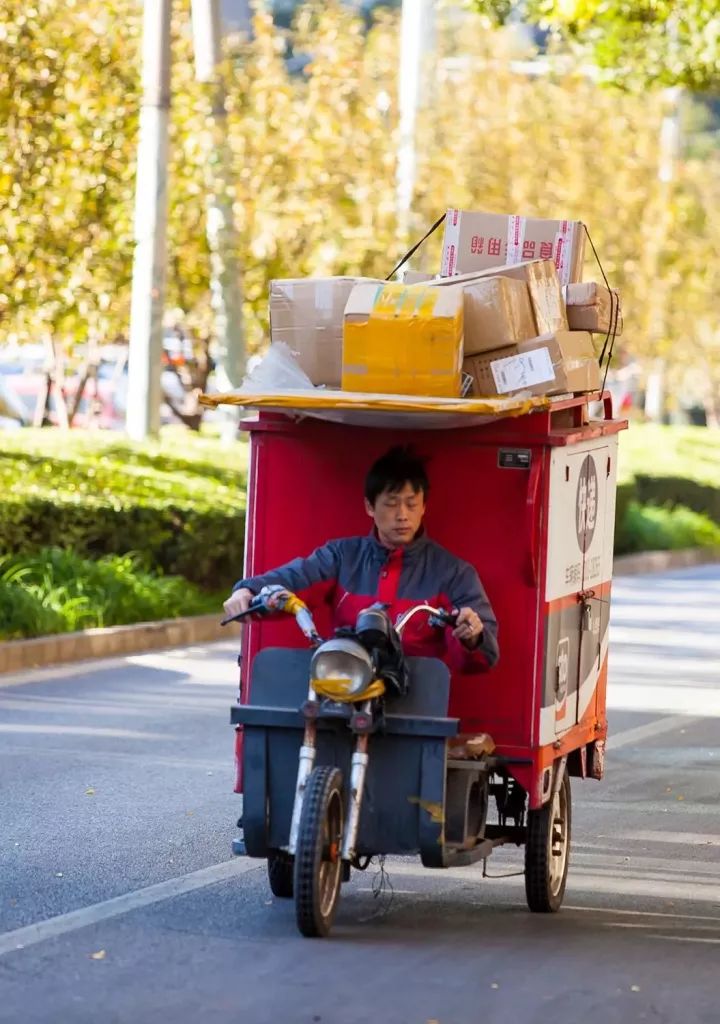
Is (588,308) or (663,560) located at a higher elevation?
(588,308)

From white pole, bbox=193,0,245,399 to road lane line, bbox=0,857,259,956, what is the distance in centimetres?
1406

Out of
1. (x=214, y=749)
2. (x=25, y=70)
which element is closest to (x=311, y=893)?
(x=214, y=749)

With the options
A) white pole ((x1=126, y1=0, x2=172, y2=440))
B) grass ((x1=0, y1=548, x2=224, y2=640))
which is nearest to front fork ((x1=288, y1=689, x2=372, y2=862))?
grass ((x1=0, y1=548, x2=224, y2=640))

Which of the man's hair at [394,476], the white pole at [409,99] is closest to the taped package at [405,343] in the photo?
the man's hair at [394,476]

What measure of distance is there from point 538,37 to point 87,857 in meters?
78.0

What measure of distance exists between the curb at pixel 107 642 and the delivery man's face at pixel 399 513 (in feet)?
22.6

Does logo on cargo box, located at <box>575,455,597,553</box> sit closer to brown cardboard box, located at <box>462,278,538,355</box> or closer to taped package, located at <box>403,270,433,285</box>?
brown cardboard box, located at <box>462,278,538,355</box>

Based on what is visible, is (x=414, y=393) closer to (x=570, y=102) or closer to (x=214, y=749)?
(x=214, y=749)

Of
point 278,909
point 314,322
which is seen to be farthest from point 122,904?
point 314,322

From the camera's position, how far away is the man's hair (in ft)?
22.7

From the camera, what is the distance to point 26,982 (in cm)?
609

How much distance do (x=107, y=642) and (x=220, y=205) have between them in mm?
8480

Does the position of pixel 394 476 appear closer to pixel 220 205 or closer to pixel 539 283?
pixel 539 283

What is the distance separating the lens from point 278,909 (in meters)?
7.17
